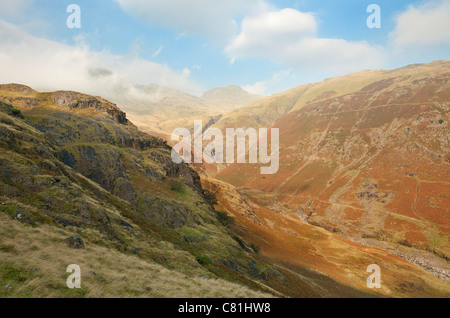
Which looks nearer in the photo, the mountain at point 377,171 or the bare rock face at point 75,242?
the bare rock face at point 75,242

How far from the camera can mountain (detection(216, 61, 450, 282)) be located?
82.9 metres

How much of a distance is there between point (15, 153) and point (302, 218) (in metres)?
103

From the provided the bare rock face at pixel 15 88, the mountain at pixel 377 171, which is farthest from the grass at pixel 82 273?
the mountain at pixel 377 171

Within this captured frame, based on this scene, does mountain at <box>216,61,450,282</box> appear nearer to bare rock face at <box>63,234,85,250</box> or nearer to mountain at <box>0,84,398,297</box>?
mountain at <box>0,84,398,297</box>

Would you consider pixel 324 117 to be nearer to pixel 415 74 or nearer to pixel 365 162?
pixel 365 162

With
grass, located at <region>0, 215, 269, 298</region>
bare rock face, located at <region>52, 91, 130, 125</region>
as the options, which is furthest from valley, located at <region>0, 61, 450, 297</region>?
bare rock face, located at <region>52, 91, 130, 125</region>

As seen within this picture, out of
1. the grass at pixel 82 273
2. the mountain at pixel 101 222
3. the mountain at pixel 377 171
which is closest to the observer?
the grass at pixel 82 273

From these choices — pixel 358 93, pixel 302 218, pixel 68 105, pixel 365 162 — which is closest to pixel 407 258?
pixel 302 218

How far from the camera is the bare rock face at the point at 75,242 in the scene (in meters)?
13.5

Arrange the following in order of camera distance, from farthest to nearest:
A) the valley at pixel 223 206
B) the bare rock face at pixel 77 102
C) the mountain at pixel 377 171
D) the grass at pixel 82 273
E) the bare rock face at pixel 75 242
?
the mountain at pixel 377 171, the bare rock face at pixel 77 102, the valley at pixel 223 206, the bare rock face at pixel 75 242, the grass at pixel 82 273

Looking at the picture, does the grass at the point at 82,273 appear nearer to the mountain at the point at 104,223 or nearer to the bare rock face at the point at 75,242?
the mountain at the point at 104,223

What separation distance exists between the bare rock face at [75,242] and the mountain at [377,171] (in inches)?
3421

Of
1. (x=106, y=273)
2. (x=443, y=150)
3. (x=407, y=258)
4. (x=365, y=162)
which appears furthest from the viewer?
(x=365, y=162)

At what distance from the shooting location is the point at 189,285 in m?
13.4
